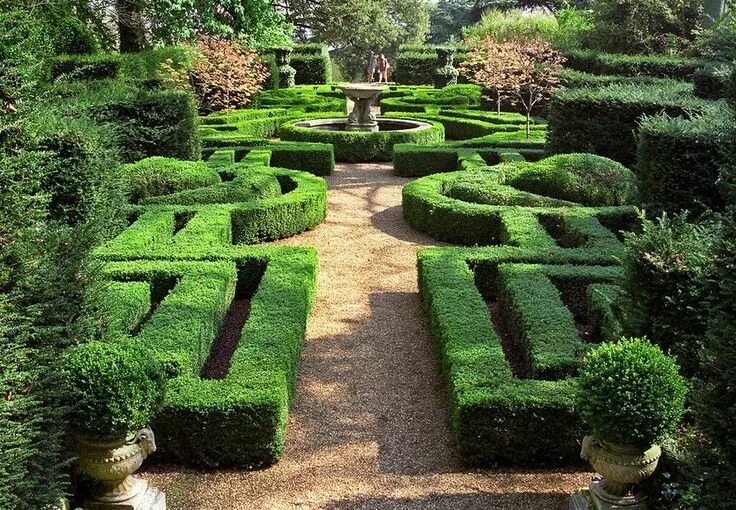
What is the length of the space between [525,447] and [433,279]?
286cm

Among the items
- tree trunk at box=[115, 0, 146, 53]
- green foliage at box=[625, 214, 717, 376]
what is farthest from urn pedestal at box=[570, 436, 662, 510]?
tree trunk at box=[115, 0, 146, 53]

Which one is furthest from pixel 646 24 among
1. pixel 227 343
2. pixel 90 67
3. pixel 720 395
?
pixel 720 395

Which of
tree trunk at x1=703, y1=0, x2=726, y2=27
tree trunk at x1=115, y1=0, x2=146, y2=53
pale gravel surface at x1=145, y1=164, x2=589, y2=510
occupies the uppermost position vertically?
tree trunk at x1=703, y1=0, x2=726, y2=27

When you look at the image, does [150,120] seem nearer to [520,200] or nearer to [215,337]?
[520,200]

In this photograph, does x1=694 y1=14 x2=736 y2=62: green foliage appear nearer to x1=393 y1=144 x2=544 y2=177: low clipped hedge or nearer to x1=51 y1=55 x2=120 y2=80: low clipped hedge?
x1=393 y1=144 x2=544 y2=177: low clipped hedge

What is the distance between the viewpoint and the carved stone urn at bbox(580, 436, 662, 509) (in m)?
4.37

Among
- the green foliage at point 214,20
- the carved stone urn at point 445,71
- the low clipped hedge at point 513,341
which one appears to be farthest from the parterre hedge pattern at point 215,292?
the carved stone urn at point 445,71

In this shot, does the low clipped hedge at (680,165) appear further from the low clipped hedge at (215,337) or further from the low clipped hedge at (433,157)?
the low clipped hedge at (433,157)

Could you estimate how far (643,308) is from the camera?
17.8ft

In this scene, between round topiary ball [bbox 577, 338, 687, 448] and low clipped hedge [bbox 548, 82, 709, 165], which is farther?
low clipped hedge [bbox 548, 82, 709, 165]

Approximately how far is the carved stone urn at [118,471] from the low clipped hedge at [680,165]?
25.8 feet

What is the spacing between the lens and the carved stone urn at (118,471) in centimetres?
449

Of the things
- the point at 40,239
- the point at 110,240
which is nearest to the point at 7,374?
the point at 40,239

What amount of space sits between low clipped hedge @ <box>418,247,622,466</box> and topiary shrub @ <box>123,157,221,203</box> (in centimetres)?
498
